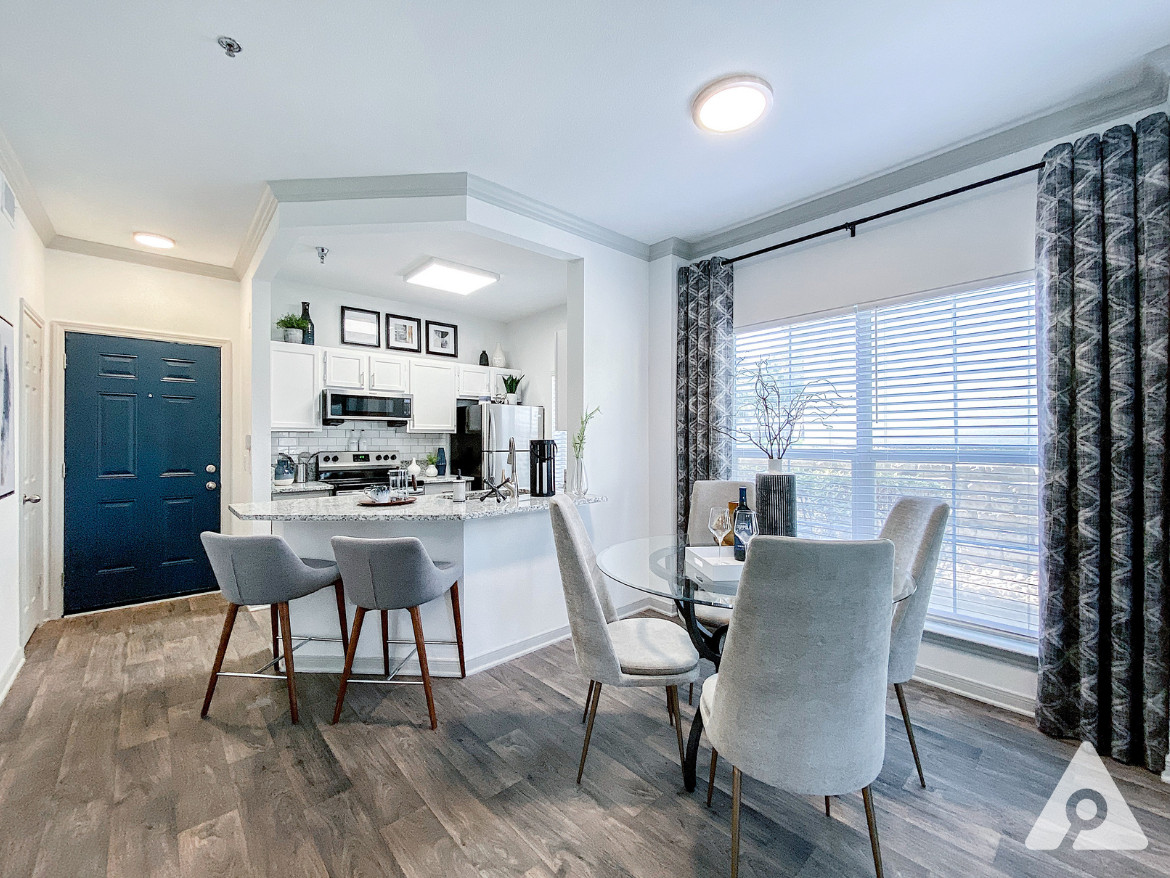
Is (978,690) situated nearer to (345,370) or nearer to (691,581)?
(691,581)

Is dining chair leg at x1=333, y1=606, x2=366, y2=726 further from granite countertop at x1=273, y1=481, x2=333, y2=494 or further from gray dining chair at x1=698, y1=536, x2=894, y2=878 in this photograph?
granite countertop at x1=273, y1=481, x2=333, y2=494

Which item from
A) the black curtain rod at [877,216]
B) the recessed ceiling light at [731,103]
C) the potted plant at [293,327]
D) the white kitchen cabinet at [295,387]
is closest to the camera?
the recessed ceiling light at [731,103]

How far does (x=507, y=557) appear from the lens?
9.85 feet

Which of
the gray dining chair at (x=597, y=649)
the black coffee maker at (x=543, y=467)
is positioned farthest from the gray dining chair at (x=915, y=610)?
the black coffee maker at (x=543, y=467)

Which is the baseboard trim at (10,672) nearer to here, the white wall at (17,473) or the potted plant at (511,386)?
the white wall at (17,473)

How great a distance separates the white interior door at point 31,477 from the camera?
3133 mm

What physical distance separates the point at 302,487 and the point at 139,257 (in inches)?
78.8

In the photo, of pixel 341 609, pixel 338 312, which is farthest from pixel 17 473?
pixel 338 312

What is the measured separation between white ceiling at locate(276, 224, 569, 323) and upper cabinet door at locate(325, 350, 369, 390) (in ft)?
2.06

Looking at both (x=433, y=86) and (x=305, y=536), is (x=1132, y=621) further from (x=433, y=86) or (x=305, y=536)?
(x=305, y=536)

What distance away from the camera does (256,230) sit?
345 centimetres

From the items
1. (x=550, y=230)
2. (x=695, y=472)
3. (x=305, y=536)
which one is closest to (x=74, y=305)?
(x=305, y=536)

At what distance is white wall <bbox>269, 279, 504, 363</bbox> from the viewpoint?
466 centimetres

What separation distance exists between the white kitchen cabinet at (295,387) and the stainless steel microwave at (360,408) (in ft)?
0.36
